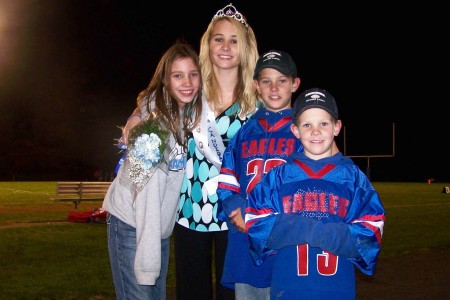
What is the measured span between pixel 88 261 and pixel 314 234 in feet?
21.0

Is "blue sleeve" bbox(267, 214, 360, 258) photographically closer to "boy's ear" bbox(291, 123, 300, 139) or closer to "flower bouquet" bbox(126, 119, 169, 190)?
"boy's ear" bbox(291, 123, 300, 139)

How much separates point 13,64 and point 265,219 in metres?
65.9

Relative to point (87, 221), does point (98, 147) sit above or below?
above

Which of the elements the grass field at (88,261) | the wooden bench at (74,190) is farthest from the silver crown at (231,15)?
the wooden bench at (74,190)

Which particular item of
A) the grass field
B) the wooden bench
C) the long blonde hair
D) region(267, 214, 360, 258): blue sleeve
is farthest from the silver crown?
the wooden bench

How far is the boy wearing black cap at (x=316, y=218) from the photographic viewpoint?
9.53ft

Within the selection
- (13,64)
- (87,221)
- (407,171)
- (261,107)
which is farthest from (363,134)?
(261,107)

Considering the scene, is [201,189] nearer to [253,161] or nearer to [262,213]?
[253,161]

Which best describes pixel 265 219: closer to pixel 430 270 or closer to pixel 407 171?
pixel 430 270

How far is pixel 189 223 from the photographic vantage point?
141 inches

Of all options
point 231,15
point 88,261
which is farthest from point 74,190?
point 231,15

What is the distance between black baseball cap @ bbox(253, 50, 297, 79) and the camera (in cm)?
348

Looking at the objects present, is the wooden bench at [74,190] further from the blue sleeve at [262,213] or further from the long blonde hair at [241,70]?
the blue sleeve at [262,213]

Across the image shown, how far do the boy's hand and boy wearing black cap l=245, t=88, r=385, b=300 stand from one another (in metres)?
0.17
